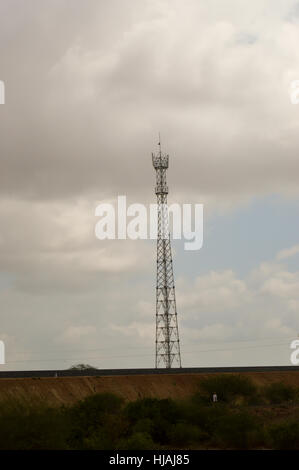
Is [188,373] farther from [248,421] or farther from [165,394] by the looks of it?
[248,421]

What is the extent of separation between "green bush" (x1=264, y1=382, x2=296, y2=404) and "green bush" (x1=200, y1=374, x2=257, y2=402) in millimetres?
1921

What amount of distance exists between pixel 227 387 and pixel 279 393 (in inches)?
257

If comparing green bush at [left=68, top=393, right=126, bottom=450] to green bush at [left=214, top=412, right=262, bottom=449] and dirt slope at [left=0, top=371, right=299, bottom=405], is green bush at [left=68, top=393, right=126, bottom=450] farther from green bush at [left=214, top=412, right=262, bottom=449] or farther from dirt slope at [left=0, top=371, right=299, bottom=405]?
dirt slope at [left=0, top=371, right=299, bottom=405]

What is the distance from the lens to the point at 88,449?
38688mm

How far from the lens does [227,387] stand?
77438 mm

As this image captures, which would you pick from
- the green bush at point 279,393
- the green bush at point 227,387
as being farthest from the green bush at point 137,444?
the green bush at point 279,393

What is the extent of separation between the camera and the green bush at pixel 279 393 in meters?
80.2

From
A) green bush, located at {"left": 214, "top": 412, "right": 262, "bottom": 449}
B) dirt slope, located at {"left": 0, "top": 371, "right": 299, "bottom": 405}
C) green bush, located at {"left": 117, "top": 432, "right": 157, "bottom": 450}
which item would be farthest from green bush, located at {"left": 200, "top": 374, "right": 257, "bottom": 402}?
green bush, located at {"left": 117, "top": 432, "right": 157, "bottom": 450}

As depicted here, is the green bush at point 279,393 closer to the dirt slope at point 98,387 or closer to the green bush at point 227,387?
the green bush at point 227,387

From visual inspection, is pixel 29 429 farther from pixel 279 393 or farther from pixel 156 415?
pixel 279 393

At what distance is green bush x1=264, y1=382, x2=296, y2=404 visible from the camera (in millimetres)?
80181

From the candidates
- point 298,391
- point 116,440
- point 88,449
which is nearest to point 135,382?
point 298,391
